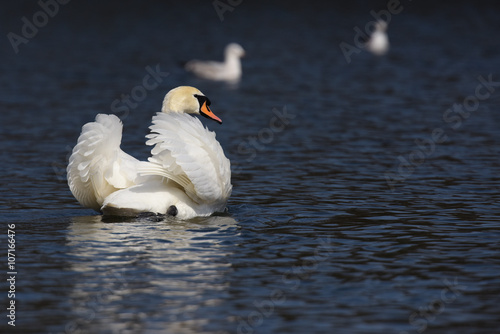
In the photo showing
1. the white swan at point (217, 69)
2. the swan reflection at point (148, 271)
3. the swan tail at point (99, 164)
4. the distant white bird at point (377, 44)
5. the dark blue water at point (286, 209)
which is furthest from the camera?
the distant white bird at point (377, 44)

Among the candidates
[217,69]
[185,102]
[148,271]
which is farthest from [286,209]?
[217,69]

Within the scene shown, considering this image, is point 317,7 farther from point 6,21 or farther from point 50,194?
point 50,194

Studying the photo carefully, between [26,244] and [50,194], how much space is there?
9.26ft

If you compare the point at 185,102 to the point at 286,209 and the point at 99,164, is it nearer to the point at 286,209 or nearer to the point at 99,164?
the point at 286,209

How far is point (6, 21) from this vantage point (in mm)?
39562

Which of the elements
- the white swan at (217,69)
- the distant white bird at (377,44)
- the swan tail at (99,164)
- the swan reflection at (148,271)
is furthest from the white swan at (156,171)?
the distant white bird at (377,44)

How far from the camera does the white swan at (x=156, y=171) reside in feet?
31.2

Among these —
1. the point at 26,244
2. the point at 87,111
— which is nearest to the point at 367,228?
the point at 26,244

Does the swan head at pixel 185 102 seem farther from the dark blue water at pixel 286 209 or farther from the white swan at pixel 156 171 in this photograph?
the dark blue water at pixel 286 209

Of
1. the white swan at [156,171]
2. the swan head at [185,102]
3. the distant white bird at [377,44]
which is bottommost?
the white swan at [156,171]

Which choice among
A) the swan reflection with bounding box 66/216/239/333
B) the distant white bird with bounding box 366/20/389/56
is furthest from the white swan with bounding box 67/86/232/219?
the distant white bird with bounding box 366/20/389/56

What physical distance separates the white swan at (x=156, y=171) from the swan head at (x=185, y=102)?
103 cm

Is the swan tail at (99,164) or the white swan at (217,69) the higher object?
the white swan at (217,69)

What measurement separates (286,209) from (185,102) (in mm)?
1691
